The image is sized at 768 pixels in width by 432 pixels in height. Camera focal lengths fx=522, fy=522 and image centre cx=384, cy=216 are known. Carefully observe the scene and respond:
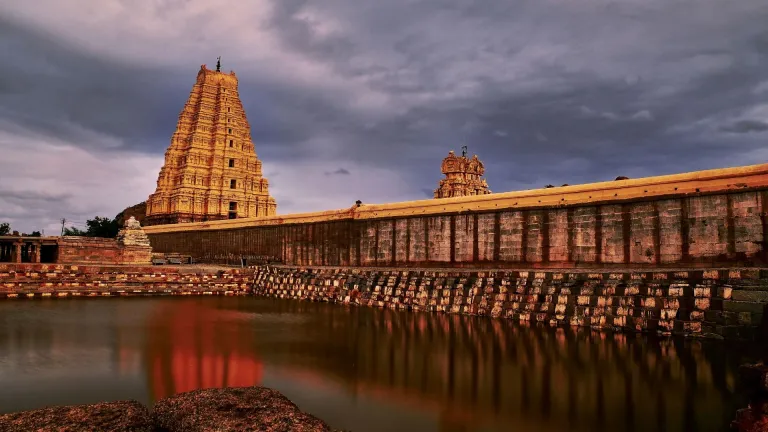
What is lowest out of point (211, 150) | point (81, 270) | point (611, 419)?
point (611, 419)

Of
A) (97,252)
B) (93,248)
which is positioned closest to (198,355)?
(97,252)

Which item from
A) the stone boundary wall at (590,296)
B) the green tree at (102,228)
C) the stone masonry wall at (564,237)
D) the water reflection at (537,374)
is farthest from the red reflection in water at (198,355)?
the green tree at (102,228)

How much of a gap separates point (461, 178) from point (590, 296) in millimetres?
35910

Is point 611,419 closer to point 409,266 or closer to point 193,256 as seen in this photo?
point 409,266

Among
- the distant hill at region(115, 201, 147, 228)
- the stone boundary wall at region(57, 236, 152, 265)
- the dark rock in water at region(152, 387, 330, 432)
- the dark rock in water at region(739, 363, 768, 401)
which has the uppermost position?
the distant hill at region(115, 201, 147, 228)

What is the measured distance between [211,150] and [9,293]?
3250 centimetres

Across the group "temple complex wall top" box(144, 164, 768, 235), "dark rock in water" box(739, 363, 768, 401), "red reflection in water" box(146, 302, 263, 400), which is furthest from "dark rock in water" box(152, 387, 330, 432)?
"temple complex wall top" box(144, 164, 768, 235)

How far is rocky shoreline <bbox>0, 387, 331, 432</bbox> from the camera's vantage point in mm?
5734

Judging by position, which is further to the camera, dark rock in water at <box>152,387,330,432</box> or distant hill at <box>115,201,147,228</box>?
distant hill at <box>115,201,147,228</box>

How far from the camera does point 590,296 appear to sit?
16375 millimetres

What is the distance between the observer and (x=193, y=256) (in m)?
44.0

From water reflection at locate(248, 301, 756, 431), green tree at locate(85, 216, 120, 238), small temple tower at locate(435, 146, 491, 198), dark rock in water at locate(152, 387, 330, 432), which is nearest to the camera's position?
dark rock in water at locate(152, 387, 330, 432)

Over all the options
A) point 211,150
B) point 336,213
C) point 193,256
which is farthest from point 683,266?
point 211,150

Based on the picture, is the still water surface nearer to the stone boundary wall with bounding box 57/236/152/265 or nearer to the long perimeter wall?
the long perimeter wall
